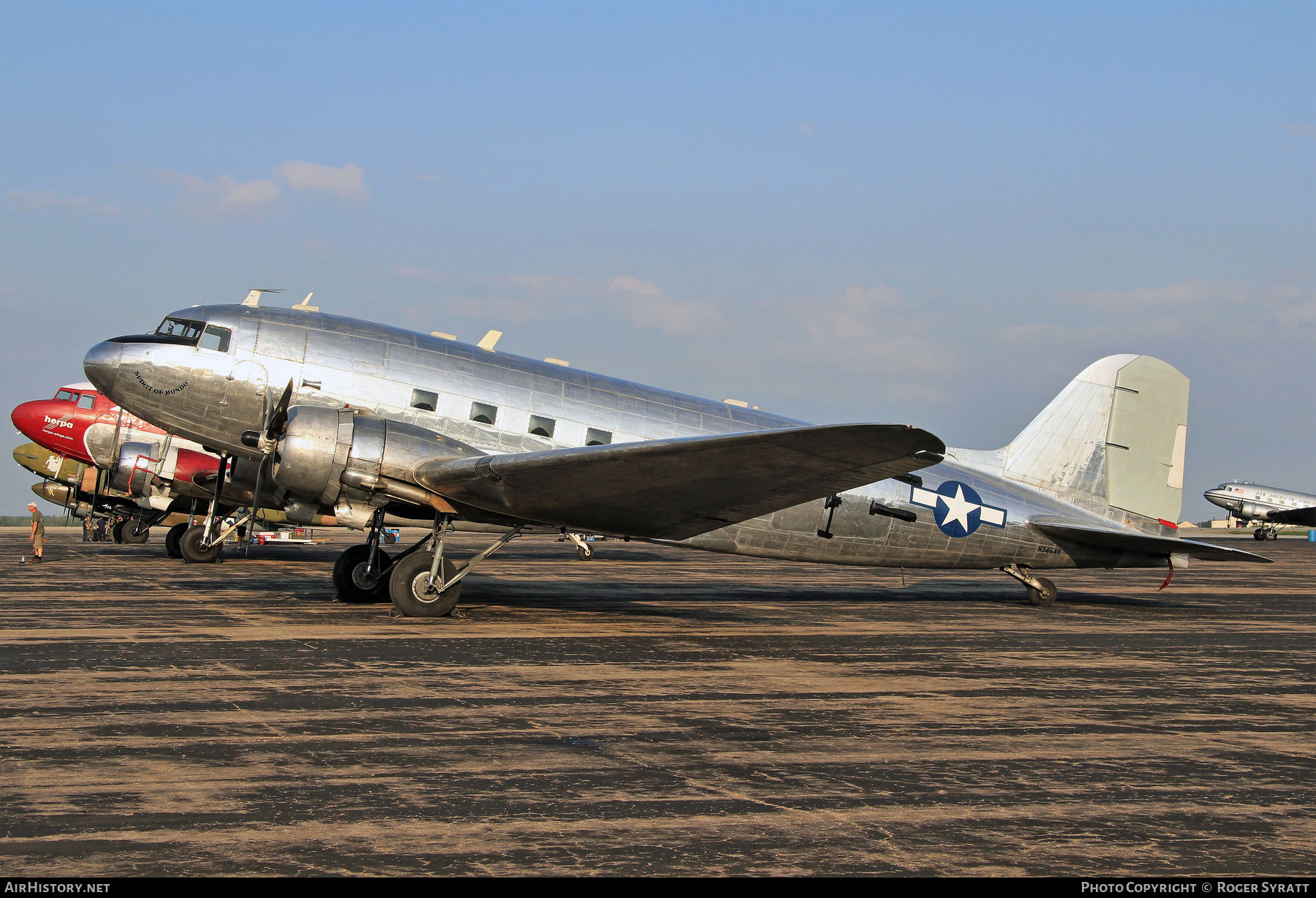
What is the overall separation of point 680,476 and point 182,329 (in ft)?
22.5

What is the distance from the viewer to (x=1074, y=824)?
4586mm

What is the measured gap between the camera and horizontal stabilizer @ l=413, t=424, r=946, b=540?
30.2ft

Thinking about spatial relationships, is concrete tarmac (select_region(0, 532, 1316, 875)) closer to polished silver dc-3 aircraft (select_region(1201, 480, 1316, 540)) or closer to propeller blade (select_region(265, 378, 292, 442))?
propeller blade (select_region(265, 378, 292, 442))

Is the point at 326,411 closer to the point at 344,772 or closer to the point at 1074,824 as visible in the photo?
the point at 344,772

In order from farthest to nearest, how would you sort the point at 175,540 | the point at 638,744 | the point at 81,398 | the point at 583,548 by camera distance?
the point at 583,548 < the point at 81,398 < the point at 175,540 < the point at 638,744

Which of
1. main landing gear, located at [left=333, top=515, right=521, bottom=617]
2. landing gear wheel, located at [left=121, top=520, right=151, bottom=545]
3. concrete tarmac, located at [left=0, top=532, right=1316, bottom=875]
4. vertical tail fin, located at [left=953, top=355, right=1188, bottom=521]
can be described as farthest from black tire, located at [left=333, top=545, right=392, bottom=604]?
landing gear wheel, located at [left=121, top=520, right=151, bottom=545]

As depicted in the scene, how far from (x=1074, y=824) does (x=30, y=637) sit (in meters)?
9.67

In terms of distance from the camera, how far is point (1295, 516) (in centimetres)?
6569

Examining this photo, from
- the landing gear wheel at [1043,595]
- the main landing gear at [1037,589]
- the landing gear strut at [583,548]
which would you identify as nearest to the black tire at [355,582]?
the main landing gear at [1037,589]

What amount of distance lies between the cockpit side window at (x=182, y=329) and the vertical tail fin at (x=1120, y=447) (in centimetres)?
1109

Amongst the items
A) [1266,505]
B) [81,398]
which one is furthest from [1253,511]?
[81,398]

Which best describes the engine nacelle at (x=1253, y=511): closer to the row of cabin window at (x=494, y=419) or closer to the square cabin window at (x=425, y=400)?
the row of cabin window at (x=494, y=419)

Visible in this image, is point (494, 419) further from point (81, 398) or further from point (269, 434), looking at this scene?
point (81, 398)

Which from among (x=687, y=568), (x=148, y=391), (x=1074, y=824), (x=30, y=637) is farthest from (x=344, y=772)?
(x=687, y=568)
